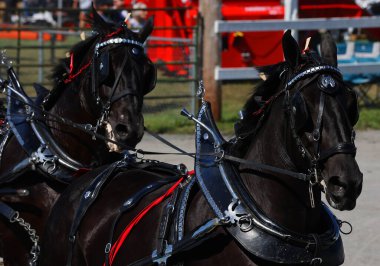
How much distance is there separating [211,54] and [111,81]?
22.9 ft

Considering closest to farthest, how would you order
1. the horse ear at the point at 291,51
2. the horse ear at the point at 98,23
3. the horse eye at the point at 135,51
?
the horse ear at the point at 291,51, the horse eye at the point at 135,51, the horse ear at the point at 98,23

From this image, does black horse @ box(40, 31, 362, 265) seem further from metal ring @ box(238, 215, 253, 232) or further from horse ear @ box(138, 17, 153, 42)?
horse ear @ box(138, 17, 153, 42)

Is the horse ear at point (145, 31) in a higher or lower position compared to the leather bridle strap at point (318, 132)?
higher

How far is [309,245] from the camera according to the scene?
359cm

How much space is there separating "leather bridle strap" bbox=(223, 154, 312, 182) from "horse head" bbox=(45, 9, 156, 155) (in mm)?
1034

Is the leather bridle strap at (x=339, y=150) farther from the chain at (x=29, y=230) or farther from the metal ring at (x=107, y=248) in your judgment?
the chain at (x=29, y=230)

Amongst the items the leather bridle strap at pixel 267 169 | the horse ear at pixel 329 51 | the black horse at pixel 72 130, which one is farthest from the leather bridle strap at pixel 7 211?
the horse ear at pixel 329 51

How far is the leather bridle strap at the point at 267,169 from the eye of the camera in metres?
3.56

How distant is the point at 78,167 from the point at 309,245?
6.25ft

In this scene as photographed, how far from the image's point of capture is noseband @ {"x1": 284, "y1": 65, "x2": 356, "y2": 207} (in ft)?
11.2

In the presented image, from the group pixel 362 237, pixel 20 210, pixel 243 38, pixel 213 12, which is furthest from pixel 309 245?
pixel 243 38

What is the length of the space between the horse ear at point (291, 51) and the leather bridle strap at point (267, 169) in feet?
1.48

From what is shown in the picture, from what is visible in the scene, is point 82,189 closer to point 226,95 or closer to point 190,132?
point 190,132

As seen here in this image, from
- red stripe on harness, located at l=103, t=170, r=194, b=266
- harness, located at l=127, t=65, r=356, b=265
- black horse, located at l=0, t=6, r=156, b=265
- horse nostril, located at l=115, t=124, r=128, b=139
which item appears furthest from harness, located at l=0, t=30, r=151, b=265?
harness, located at l=127, t=65, r=356, b=265
